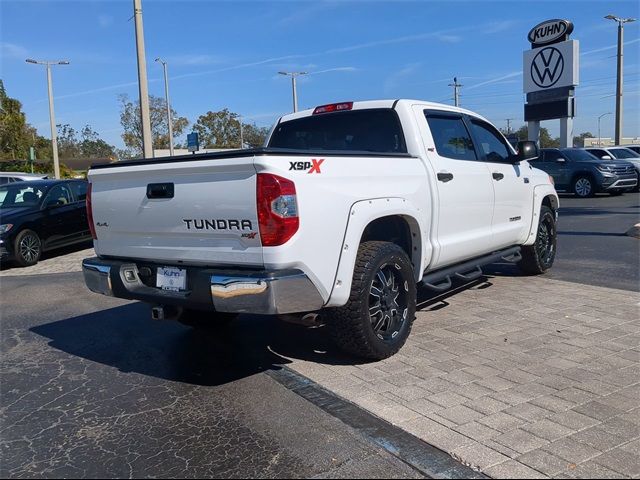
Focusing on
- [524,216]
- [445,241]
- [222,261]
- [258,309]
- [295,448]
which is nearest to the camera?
[295,448]

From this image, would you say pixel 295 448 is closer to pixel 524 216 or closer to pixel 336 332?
pixel 336 332

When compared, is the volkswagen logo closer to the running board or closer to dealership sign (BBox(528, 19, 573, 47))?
dealership sign (BBox(528, 19, 573, 47))

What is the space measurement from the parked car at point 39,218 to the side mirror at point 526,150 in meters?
8.94

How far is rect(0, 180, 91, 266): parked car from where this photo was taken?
10.8m

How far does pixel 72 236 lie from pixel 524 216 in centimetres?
917

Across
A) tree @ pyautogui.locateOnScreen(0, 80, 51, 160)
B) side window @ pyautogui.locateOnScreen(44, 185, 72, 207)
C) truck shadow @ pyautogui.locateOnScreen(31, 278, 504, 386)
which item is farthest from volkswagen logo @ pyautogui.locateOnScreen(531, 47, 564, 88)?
tree @ pyautogui.locateOnScreen(0, 80, 51, 160)

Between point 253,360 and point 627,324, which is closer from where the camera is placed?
point 253,360

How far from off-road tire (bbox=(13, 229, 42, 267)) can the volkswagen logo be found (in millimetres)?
22187

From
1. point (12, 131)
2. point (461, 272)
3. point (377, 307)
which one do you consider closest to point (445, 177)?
point (461, 272)

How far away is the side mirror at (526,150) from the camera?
663 cm

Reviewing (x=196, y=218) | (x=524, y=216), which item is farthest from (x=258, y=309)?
(x=524, y=216)

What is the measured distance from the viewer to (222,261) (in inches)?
154

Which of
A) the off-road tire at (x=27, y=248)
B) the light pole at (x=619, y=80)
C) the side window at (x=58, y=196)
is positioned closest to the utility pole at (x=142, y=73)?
the side window at (x=58, y=196)

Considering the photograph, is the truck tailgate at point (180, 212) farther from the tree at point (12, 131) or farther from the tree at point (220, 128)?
the tree at point (220, 128)
